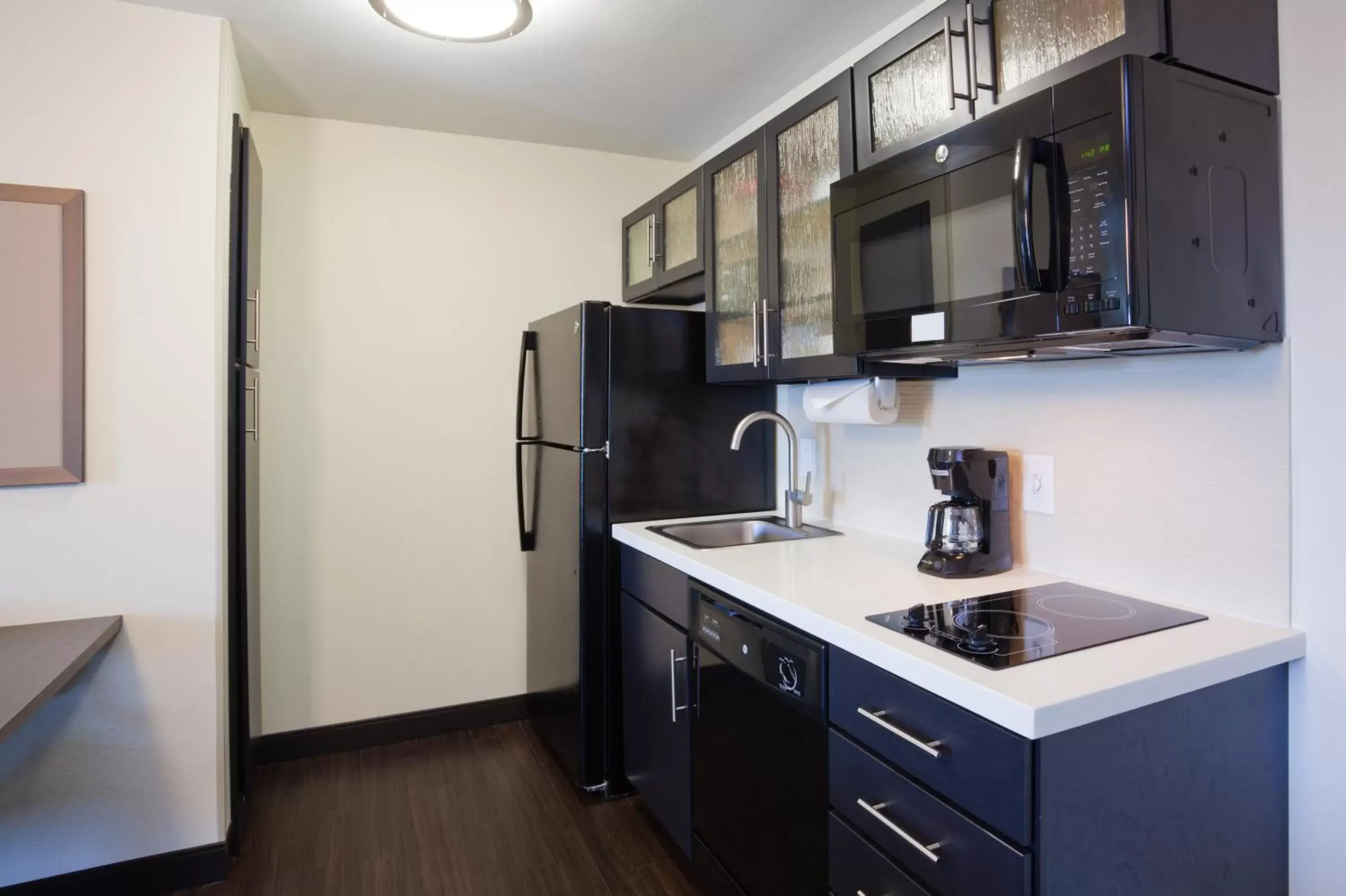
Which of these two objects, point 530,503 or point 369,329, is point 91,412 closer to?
point 369,329

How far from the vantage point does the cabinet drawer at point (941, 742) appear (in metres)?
0.99

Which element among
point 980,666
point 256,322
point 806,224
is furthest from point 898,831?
point 256,322

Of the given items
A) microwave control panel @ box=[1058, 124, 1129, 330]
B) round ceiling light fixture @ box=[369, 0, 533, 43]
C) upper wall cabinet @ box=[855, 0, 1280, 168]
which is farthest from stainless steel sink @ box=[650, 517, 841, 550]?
round ceiling light fixture @ box=[369, 0, 533, 43]

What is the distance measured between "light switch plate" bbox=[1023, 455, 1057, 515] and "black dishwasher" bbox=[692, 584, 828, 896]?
2.16ft

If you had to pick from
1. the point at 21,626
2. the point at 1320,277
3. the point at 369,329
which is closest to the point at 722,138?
the point at 369,329

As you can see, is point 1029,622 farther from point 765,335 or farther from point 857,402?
point 765,335

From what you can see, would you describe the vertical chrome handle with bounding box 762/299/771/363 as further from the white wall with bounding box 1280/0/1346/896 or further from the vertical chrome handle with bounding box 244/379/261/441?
the vertical chrome handle with bounding box 244/379/261/441

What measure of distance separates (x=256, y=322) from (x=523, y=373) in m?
0.86

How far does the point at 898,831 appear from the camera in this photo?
1189 millimetres

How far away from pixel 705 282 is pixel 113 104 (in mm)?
1661

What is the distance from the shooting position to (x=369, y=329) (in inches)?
110

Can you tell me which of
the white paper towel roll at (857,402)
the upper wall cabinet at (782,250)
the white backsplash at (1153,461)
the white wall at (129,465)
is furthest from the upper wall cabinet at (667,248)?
the white wall at (129,465)

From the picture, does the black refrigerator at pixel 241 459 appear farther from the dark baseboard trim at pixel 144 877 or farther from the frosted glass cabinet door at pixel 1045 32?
the frosted glass cabinet door at pixel 1045 32

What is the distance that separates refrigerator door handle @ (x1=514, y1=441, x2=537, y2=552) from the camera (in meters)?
2.79
